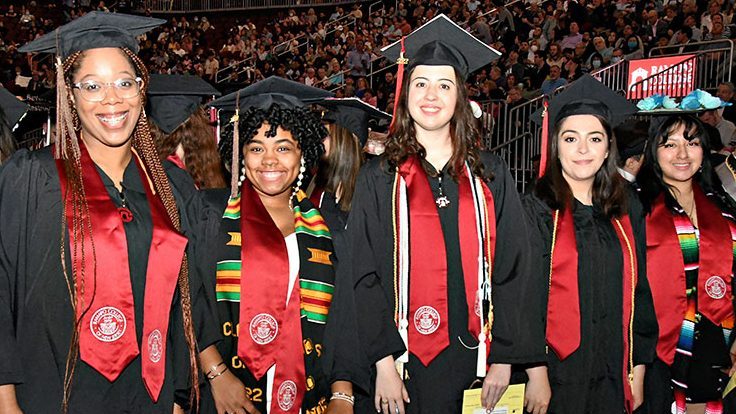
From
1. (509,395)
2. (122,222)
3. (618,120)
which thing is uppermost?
(618,120)

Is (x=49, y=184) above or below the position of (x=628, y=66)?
below

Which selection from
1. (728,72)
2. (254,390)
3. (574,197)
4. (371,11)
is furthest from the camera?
(371,11)

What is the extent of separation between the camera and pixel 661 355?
4176mm

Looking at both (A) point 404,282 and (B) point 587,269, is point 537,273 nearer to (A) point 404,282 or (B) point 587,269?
(B) point 587,269

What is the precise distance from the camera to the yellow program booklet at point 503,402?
3.33 meters

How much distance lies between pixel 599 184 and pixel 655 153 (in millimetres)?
669

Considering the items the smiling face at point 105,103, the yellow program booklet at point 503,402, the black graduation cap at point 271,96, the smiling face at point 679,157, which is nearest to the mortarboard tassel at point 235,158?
the black graduation cap at point 271,96

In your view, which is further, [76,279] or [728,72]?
[728,72]

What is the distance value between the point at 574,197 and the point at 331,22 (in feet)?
67.6

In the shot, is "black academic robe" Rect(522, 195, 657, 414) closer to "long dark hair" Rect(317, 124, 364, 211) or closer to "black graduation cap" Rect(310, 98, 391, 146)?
"long dark hair" Rect(317, 124, 364, 211)

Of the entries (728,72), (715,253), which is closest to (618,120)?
(715,253)

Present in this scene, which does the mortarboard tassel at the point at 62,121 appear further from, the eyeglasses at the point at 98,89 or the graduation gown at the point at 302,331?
the graduation gown at the point at 302,331

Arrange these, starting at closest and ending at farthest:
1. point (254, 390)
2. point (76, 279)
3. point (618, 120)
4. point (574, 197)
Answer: point (76, 279), point (254, 390), point (574, 197), point (618, 120)

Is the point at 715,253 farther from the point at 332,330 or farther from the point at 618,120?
the point at 332,330
